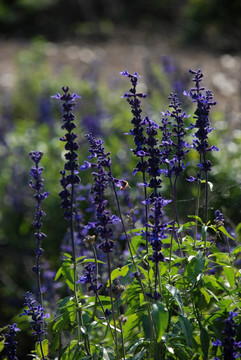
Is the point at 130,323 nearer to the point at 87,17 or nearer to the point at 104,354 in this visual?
the point at 104,354

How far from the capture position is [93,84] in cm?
1205

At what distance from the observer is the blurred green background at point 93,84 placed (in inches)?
269

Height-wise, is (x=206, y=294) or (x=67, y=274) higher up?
(x=67, y=274)

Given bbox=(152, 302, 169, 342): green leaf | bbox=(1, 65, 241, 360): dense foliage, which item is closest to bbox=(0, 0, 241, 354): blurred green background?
bbox=(1, 65, 241, 360): dense foliage

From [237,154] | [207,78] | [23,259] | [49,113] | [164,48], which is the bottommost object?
[23,259]

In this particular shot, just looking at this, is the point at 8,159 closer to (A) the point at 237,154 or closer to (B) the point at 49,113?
(B) the point at 49,113

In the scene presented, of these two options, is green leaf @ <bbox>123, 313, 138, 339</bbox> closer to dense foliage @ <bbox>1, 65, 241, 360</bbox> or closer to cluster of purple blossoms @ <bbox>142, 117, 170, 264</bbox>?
dense foliage @ <bbox>1, 65, 241, 360</bbox>

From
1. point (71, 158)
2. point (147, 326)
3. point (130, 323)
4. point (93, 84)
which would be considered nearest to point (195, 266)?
point (147, 326)

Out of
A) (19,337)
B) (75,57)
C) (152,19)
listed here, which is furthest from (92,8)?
(19,337)

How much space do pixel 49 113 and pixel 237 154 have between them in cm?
437

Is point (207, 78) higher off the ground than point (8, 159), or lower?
higher

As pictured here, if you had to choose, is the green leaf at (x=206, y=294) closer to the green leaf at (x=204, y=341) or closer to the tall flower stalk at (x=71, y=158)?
the green leaf at (x=204, y=341)

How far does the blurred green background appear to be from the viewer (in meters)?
6.84

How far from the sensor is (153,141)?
298 cm
